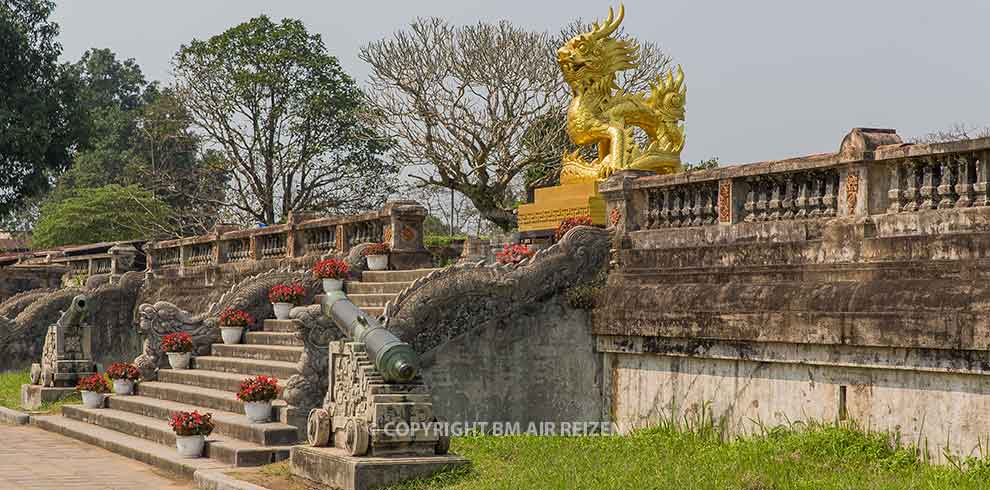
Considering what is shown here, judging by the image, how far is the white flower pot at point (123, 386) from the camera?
16500 millimetres

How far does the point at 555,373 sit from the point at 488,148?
2313cm

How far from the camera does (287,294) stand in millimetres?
16016

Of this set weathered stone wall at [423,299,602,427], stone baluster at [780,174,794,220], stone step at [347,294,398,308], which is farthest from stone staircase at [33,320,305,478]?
stone baluster at [780,174,794,220]

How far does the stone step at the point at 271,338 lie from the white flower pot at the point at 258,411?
2346 mm

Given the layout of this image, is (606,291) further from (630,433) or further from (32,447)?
(32,447)

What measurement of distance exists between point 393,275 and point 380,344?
593cm

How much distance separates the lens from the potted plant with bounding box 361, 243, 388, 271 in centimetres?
1614

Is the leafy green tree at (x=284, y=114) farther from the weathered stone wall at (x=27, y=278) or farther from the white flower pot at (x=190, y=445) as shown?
the white flower pot at (x=190, y=445)

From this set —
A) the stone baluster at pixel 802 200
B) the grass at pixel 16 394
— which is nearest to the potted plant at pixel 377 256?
the grass at pixel 16 394

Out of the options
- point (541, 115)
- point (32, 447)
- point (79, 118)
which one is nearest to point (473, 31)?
point (541, 115)

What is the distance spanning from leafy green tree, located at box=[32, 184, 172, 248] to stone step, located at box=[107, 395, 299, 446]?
24910 millimetres

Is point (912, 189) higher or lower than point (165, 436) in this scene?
higher

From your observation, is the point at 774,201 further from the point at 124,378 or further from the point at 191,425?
the point at 124,378

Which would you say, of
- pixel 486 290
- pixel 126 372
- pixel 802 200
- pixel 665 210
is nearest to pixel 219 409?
pixel 126 372
